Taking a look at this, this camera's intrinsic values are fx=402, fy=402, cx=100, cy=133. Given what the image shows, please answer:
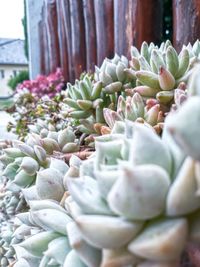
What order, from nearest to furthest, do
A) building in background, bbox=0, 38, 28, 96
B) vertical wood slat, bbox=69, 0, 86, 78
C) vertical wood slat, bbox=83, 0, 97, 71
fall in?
vertical wood slat, bbox=83, 0, 97, 71
vertical wood slat, bbox=69, 0, 86, 78
building in background, bbox=0, 38, 28, 96

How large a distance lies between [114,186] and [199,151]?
0.24 feet

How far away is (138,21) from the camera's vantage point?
56.4 inches

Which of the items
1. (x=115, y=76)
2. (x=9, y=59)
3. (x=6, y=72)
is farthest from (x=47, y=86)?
(x=6, y=72)

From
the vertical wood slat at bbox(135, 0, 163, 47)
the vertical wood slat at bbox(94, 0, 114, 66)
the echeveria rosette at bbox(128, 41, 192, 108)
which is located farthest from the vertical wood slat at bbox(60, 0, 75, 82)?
the echeveria rosette at bbox(128, 41, 192, 108)

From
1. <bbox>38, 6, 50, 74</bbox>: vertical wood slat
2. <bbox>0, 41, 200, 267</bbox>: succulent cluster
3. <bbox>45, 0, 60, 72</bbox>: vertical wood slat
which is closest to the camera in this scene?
<bbox>0, 41, 200, 267</bbox>: succulent cluster

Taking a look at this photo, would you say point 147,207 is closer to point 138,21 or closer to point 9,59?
point 138,21

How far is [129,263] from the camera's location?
1.04ft

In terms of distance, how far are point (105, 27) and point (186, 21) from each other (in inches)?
29.4

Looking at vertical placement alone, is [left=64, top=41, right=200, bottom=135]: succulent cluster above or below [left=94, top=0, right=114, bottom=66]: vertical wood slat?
below

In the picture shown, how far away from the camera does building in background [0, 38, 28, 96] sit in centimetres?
2253

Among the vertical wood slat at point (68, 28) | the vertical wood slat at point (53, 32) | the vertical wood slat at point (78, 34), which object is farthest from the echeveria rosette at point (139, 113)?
the vertical wood slat at point (53, 32)

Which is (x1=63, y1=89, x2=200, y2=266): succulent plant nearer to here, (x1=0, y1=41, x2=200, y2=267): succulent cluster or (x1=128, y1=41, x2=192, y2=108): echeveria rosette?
(x1=0, y1=41, x2=200, y2=267): succulent cluster

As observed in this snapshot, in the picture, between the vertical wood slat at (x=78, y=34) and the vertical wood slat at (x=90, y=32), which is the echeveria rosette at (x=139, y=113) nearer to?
the vertical wood slat at (x=90, y=32)

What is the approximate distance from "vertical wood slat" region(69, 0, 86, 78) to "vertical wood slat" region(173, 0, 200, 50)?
1.25 metres
